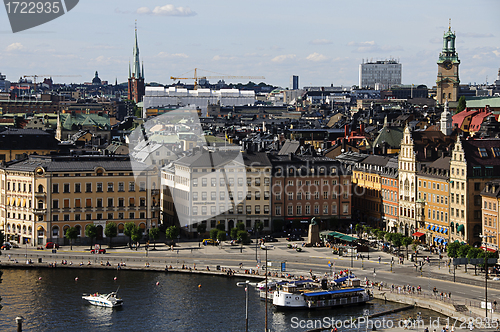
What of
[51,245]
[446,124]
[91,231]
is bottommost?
[51,245]

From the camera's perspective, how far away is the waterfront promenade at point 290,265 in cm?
9038

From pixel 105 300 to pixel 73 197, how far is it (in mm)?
34636

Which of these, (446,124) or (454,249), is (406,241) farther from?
(446,124)

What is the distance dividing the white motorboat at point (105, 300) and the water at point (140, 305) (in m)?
0.72

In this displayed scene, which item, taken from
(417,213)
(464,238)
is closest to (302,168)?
(417,213)

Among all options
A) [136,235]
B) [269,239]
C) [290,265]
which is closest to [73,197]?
[136,235]

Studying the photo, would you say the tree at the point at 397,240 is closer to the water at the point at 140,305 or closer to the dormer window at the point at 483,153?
the dormer window at the point at 483,153

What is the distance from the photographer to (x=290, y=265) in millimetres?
107062

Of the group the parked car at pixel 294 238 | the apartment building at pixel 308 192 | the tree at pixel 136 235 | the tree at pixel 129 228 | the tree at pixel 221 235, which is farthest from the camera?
the apartment building at pixel 308 192

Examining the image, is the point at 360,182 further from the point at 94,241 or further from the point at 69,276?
the point at 69,276

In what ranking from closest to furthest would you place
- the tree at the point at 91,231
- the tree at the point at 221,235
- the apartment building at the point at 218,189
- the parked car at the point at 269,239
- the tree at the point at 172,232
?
the tree at the point at 91,231
the tree at the point at 172,232
the tree at the point at 221,235
the parked car at the point at 269,239
the apartment building at the point at 218,189

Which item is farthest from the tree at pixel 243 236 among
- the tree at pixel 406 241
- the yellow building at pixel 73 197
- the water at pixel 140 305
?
the tree at pixel 406 241

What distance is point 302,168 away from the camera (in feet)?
438

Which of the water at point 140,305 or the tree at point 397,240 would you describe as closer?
the water at point 140,305
